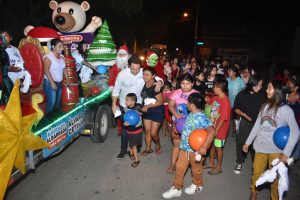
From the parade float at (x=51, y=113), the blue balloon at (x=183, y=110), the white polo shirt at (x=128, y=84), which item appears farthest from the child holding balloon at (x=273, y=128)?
the parade float at (x=51, y=113)

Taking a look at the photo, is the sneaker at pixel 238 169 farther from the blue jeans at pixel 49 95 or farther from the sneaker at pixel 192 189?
the blue jeans at pixel 49 95

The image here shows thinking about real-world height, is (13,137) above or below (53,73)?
below

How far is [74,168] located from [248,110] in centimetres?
326

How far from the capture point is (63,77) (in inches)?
223

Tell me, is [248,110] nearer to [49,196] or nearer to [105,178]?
[105,178]

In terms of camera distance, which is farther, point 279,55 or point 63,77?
point 279,55

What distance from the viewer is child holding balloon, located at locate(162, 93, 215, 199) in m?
3.77

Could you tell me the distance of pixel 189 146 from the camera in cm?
409

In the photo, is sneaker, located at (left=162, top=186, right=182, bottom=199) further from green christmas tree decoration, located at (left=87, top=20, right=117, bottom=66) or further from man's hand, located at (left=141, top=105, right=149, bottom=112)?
green christmas tree decoration, located at (left=87, top=20, right=117, bottom=66)

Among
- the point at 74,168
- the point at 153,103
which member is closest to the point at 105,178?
the point at 74,168

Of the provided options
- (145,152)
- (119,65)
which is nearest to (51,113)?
(145,152)

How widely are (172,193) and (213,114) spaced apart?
57.3 inches

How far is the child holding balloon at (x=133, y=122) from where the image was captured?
499cm

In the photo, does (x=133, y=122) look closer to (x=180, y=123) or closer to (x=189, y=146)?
(x=180, y=123)
